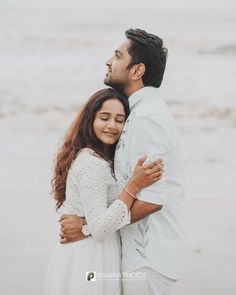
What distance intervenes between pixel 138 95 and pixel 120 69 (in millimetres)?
102

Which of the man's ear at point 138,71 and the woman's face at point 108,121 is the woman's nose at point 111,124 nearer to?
the woman's face at point 108,121

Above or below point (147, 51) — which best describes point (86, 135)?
below

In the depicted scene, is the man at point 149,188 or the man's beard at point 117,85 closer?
the man at point 149,188

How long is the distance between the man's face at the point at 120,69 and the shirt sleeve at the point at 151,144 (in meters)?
0.21

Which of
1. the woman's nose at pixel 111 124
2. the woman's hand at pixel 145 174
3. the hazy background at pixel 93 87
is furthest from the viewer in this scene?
the hazy background at pixel 93 87

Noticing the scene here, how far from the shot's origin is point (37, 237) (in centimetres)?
412

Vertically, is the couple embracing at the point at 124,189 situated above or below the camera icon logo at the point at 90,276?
above

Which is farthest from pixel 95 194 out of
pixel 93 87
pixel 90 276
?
pixel 93 87

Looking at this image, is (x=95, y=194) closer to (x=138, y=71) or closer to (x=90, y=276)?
(x=90, y=276)

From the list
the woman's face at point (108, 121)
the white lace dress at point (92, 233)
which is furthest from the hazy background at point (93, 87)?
the woman's face at point (108, 121)

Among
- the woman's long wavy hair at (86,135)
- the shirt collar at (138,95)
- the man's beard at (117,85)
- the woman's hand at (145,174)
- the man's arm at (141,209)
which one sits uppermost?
the man's beard at (117,85)

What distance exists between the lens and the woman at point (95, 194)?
1864 millimetres

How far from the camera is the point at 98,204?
1.88 m

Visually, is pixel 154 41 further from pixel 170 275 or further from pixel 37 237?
pixel 37 237
